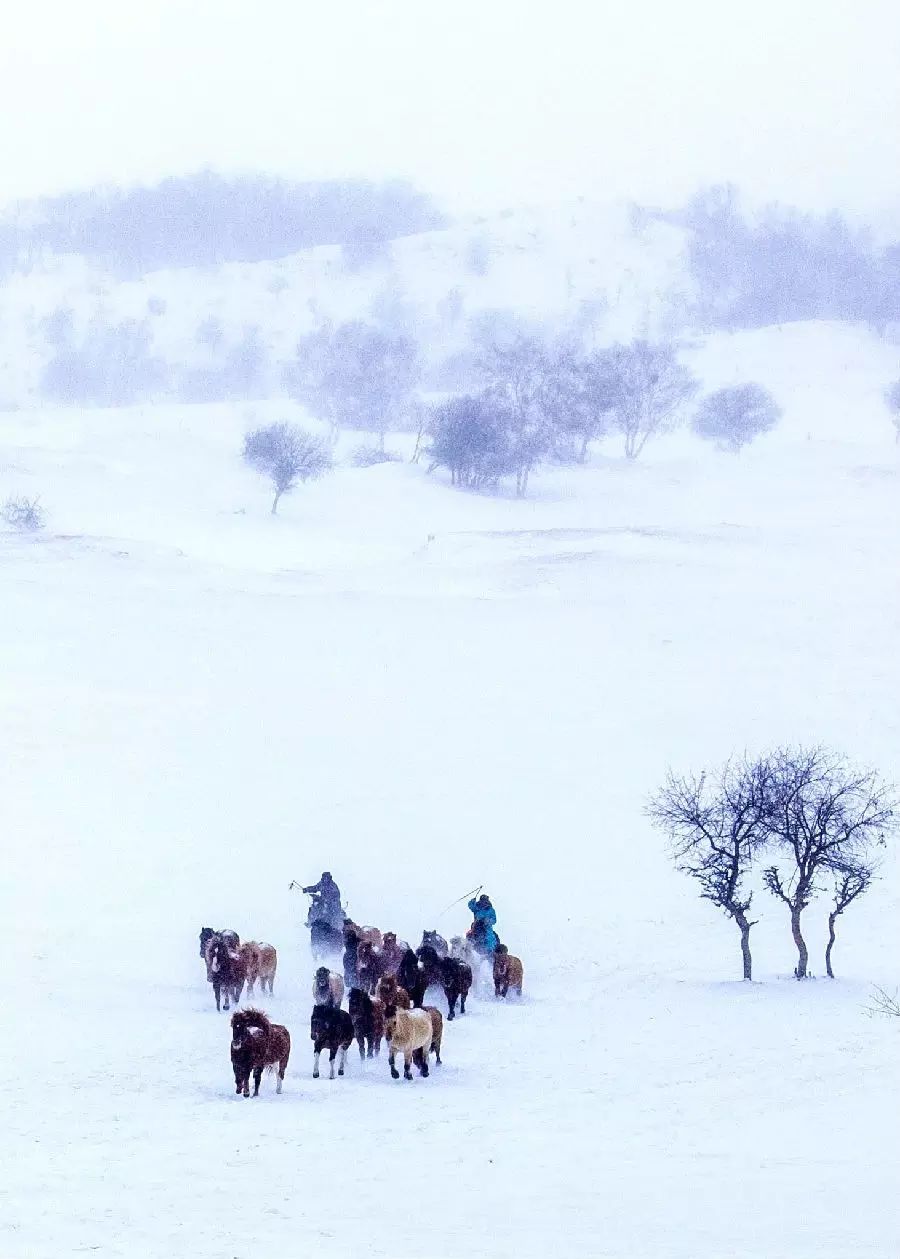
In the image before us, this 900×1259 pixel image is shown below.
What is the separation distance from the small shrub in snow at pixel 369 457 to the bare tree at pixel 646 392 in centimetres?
1794

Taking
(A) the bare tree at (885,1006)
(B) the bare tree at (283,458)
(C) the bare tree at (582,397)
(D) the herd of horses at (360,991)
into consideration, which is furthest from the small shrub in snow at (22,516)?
(A) the bare tree at (885,1006)

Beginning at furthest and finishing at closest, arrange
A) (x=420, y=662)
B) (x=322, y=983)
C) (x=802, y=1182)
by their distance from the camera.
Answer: (x=420, y=662) < (x=322, y=983) < (x=802, y=1182)

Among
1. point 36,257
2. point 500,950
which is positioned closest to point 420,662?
point 500,950

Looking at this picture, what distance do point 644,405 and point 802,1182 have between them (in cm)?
9893

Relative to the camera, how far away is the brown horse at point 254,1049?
15.0 meters

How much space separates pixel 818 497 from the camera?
89312 mm

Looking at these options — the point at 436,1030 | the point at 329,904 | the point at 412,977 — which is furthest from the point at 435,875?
the point at 436,1030

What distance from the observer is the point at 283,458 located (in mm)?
80500

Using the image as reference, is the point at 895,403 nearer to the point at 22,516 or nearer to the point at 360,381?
the point at 360,381

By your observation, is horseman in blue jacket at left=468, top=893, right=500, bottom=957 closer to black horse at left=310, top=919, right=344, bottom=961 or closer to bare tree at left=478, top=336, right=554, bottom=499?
black horse at left=310, top=919, right=344, bottom=961

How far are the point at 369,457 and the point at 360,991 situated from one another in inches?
3402

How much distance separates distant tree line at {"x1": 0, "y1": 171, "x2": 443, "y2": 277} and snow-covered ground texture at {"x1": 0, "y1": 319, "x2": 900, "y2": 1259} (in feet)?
369

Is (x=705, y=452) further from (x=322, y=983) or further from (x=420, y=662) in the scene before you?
(x=322, y=983)

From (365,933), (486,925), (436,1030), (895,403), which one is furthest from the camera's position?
(895,403)
